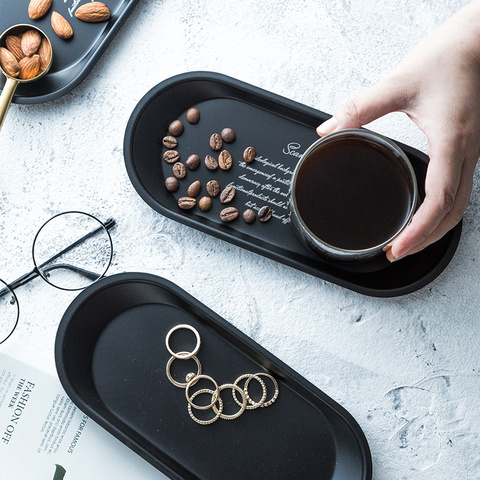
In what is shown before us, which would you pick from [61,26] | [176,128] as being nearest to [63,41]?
[61,26]

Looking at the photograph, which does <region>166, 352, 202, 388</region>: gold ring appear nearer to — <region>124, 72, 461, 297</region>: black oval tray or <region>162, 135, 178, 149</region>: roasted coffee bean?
<region>124, 72, 461, 297</region>: black oval tray

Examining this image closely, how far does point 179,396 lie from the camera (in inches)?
30.8

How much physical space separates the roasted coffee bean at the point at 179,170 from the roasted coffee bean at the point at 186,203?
4 cm

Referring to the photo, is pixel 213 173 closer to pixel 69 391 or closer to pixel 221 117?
pixel 221 117

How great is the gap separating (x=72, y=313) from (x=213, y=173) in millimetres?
277

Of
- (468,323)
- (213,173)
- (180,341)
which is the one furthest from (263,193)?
(468,323)

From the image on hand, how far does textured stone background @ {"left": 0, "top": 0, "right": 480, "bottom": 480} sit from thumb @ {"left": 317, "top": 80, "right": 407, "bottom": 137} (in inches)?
4.8

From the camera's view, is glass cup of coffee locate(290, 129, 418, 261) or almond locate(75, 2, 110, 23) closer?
glass cup of coffee locate(290, 129, 418, 261)

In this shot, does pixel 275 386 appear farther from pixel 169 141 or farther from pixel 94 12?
pixel 94 12

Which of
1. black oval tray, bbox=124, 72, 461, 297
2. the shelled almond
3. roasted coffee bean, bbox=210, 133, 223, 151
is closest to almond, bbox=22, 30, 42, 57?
the shelled almond

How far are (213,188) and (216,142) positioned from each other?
7 centimetres

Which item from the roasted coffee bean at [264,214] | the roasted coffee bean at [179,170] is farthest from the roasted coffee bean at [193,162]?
the roasted coffee bean at [264,214]

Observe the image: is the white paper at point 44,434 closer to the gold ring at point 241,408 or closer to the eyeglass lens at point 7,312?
the eyeglass lens at point 7,312

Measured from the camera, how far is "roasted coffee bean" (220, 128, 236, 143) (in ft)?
2.58
